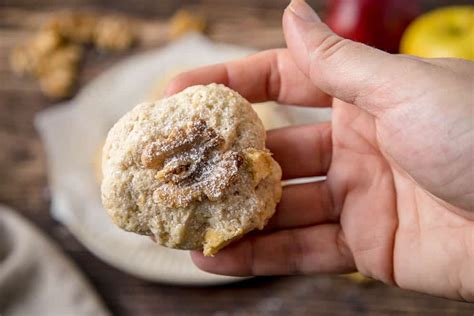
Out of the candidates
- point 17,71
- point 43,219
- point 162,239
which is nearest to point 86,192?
point 43,219

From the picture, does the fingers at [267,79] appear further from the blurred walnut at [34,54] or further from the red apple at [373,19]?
the blurred walnut at [34,54]

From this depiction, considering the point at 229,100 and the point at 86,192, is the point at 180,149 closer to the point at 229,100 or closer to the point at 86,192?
the point at 229,100

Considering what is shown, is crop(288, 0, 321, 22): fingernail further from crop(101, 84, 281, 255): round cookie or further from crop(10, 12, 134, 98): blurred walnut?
crop(10, 12, 134, 98): blurred walnut

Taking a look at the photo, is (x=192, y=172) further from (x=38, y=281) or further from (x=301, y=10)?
(x=38, y=281)

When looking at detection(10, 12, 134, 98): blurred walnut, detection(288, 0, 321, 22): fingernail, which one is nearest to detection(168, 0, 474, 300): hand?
detection(288, 0, 321, 22): fingernail

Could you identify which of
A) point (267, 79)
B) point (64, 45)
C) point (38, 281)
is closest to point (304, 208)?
point (267, 79)

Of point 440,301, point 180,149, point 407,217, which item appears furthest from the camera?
point 440,301
